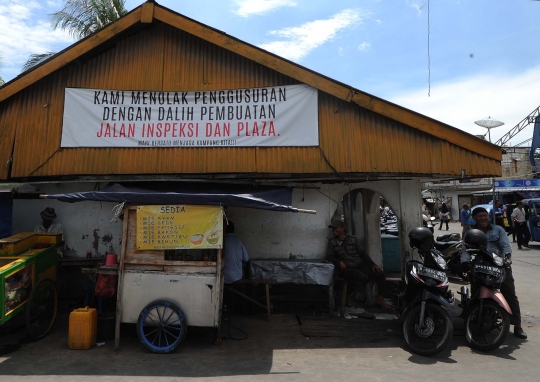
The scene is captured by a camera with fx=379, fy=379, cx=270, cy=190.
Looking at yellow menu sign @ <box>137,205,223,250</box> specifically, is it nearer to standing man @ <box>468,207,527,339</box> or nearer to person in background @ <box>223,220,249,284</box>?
person in background @ <box>223,220,249,284</box>

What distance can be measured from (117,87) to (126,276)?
4116 millimetres

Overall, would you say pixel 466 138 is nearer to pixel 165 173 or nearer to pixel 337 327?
pixel 337 327

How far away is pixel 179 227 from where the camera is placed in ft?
18.9

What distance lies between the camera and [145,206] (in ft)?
19.0

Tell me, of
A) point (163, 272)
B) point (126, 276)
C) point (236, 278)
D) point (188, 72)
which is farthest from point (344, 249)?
point (188, 72)

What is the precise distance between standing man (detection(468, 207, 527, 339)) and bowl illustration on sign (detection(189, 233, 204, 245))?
175 inches

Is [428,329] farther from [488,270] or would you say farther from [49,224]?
[49,224]

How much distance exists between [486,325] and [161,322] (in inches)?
189

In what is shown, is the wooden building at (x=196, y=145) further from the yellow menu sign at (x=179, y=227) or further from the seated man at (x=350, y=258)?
the yellow menu sign at (x=179, y=227)

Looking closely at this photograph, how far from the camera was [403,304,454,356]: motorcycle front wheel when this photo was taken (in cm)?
528

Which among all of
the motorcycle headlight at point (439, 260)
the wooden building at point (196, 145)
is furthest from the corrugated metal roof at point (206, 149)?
the motorcycle headlight at point (439, 260)

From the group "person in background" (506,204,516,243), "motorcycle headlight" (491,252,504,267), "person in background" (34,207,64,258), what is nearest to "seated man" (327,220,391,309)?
"motorcycle headlight" (491,252,504,267)

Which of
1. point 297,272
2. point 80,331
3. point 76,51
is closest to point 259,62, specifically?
point 76,51

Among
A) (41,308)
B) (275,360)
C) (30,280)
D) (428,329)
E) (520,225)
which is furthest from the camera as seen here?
(520,225)
